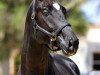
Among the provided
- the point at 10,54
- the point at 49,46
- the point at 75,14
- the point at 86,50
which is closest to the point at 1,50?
the point at 10,54

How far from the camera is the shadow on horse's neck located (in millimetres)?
5723

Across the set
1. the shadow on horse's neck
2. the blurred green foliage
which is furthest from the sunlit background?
the shadow on horse's neck

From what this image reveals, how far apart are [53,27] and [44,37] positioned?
0.18 metres

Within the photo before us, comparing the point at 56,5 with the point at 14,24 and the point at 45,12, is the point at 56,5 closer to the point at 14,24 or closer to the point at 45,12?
the point at 45,12

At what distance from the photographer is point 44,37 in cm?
547

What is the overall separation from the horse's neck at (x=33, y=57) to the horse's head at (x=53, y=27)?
18cm

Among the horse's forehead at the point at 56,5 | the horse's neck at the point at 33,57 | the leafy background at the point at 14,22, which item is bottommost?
the horse's neck at the point at 33,57

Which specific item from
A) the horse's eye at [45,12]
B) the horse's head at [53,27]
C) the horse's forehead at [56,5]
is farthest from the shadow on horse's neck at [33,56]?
the horse's forehead at [56,5]

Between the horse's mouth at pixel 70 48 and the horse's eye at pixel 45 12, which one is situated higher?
the horse's eye at pixel 45 12

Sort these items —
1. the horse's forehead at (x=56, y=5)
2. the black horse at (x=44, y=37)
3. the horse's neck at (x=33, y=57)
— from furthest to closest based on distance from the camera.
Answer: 1. the horse's neck at (x=33, y=57)
2. the horse's forehead at (x=56, y=5)
3. the black horse at (x=44, y=37)

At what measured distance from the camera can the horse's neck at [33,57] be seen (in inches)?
225

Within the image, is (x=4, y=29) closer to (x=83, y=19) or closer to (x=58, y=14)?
(x=83, y=19)

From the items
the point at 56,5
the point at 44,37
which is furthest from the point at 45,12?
the point at 44,37

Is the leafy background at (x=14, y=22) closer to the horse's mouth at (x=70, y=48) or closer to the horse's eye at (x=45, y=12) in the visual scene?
the horse's eye at (x=45, y=12)
